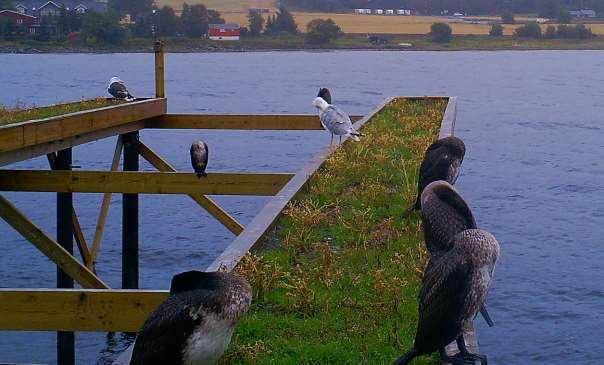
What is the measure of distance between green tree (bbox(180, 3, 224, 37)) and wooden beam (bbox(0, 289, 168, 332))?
7070 centimetres

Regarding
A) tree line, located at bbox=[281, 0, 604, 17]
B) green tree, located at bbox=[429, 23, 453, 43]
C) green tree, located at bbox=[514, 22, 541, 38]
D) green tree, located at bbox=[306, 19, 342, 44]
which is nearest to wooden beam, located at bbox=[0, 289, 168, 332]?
green tree, located at bbox=[306, 19, 342, 44]

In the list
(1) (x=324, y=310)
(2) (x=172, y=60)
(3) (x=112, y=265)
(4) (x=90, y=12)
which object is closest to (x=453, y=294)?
(1) (x=324, y=310)

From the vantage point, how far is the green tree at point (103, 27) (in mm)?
69125

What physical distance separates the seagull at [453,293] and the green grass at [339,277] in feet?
1.45

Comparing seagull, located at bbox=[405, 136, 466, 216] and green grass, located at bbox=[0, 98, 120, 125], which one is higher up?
seagull, located at bbox=[405, 136, 466, 216]

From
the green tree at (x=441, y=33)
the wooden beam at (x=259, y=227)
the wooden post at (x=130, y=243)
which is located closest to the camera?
the wooden beam at (x=259, y=227)

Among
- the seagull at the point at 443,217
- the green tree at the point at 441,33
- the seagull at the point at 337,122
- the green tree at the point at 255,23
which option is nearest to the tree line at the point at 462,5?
the green tree at the point at 441,33

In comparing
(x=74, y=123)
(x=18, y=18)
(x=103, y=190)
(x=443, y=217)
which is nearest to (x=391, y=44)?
(x=18, y=18)

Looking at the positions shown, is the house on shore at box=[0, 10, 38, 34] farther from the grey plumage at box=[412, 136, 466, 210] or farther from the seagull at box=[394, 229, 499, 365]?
the seagull at box=[394, 229, 499, 365]

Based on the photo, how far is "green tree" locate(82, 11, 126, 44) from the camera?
69125mm

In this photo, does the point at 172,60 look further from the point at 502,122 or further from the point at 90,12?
the point at 502,122

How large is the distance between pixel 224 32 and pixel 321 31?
7753 mm

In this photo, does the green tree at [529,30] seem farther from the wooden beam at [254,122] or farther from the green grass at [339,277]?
the green grass at [339,277]

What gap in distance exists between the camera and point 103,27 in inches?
2751
